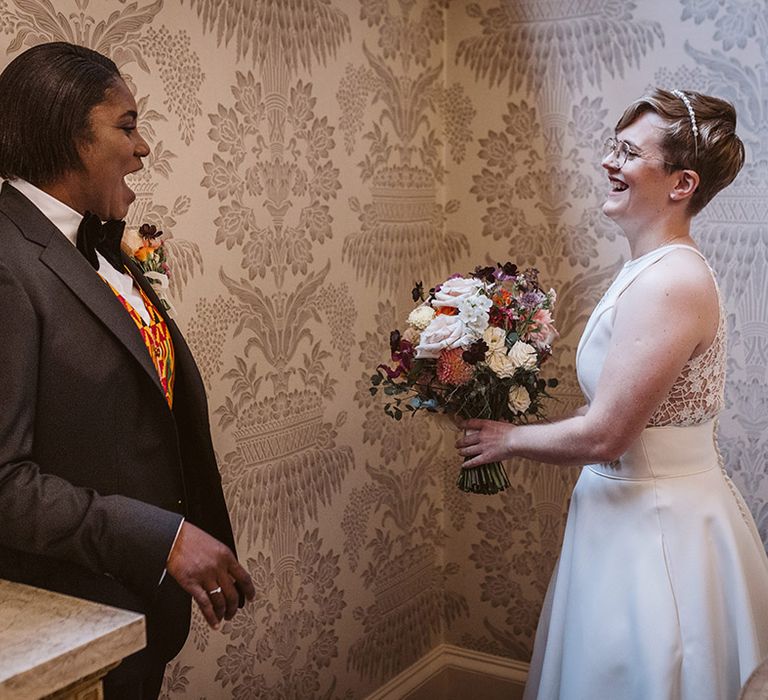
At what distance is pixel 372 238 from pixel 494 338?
37.2 inches

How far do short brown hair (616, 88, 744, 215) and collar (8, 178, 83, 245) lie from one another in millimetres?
1245

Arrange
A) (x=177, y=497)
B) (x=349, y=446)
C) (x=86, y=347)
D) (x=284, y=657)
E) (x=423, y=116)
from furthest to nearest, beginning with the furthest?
1. (x=423, y=116)
2. (x=349, y=446)
3. (x=284, y=657)
4. (x=177, y=497)
5. (x=86, y=347)

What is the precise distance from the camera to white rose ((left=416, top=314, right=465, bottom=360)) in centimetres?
206

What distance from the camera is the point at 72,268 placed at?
1512 mm

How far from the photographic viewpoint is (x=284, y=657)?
8.71ft

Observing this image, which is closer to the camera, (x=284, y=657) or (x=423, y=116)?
(x=284, y=657)

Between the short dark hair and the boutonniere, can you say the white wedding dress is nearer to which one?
the boutonniere

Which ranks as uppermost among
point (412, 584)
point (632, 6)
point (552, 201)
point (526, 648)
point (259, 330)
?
point (632, 6)

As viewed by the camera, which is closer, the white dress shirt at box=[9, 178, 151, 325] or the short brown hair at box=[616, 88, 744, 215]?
the white dress shirt at box=[9, 178, 151, 325]

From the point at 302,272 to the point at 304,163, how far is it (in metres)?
0.29

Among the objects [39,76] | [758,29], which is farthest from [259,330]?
[758,29]

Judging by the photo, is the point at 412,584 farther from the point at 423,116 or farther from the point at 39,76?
the point at 39,76

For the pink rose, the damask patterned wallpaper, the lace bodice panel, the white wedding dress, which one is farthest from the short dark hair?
the lace bodice panel

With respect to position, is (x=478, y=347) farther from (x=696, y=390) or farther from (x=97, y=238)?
(x=97, y=238)
